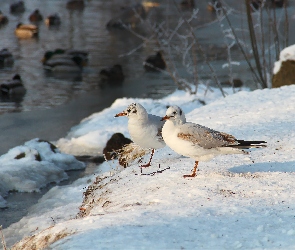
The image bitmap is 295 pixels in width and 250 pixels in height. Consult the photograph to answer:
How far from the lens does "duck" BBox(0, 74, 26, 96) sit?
19.5 metres

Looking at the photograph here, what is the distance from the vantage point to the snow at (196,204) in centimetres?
478

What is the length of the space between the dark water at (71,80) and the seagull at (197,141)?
3759mm

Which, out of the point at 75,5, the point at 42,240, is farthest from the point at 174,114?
the point at 75,5

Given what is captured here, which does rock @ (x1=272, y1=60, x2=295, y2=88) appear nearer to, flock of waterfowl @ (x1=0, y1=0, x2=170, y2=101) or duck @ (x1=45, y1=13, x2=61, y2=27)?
flock of waterfowl @ (x1=0, y1=0, x2=170, y2=101)

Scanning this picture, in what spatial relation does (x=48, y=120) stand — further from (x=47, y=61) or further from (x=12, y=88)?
(x=47, y=61)

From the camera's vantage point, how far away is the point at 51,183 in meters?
11.2

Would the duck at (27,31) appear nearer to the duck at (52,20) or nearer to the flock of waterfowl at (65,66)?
the duck at (52,20)

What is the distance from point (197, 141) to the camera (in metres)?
6.34

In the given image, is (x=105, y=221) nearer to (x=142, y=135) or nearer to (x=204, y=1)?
(x=142, y=135)

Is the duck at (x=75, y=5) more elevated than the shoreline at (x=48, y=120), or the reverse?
the duck at (x=75, y=5)

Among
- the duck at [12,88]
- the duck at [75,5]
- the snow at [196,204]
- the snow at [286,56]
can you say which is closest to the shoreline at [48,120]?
the duck at [12,88]

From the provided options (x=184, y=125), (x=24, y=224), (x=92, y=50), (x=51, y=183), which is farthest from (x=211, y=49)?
(x=184, y=125)

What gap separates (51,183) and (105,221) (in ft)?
20.6

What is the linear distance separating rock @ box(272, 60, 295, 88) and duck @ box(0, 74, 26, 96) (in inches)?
354
